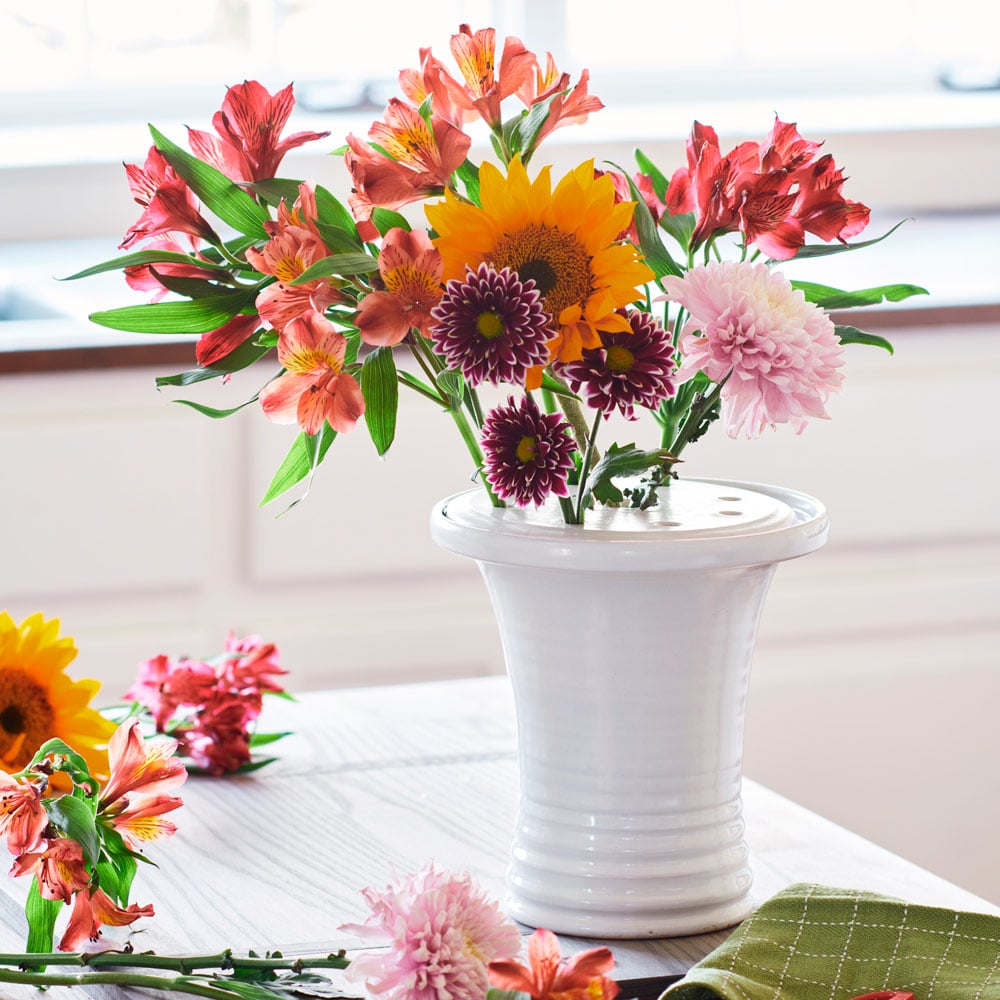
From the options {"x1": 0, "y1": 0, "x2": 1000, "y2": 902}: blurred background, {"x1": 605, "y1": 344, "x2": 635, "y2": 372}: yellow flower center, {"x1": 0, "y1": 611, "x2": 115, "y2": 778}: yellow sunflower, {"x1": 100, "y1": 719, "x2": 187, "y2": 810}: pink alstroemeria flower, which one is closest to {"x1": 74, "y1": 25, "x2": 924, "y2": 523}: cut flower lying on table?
{"x1": 605, "y1": 344, "x2": 635, "y2": 372}: yellow flower center

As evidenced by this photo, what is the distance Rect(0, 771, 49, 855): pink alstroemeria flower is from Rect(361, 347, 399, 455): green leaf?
20 centimetres

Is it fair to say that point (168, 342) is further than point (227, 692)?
Yes

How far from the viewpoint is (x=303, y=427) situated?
0.67m

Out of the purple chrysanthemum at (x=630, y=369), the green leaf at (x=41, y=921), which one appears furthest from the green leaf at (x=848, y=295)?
the green leaf at (x=41, y=921)

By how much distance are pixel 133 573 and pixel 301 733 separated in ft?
2.73

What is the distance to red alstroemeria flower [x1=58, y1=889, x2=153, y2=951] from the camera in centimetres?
68

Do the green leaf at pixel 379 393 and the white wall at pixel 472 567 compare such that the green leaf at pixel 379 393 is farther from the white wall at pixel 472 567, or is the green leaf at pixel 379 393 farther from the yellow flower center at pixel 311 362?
the white wall at pixel 472 567

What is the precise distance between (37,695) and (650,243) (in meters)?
0.43

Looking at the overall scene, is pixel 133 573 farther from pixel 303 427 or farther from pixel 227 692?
pixel 303 427

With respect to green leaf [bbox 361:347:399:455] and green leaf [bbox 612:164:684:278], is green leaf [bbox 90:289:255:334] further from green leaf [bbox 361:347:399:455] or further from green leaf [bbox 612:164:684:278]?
green leaf [bbox 612:164:684:278]

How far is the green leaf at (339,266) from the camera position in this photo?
2.11 feet

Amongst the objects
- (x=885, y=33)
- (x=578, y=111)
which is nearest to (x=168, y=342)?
(x=578, y=111)

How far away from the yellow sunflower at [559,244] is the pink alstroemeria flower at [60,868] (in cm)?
28

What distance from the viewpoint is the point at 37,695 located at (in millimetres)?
897
